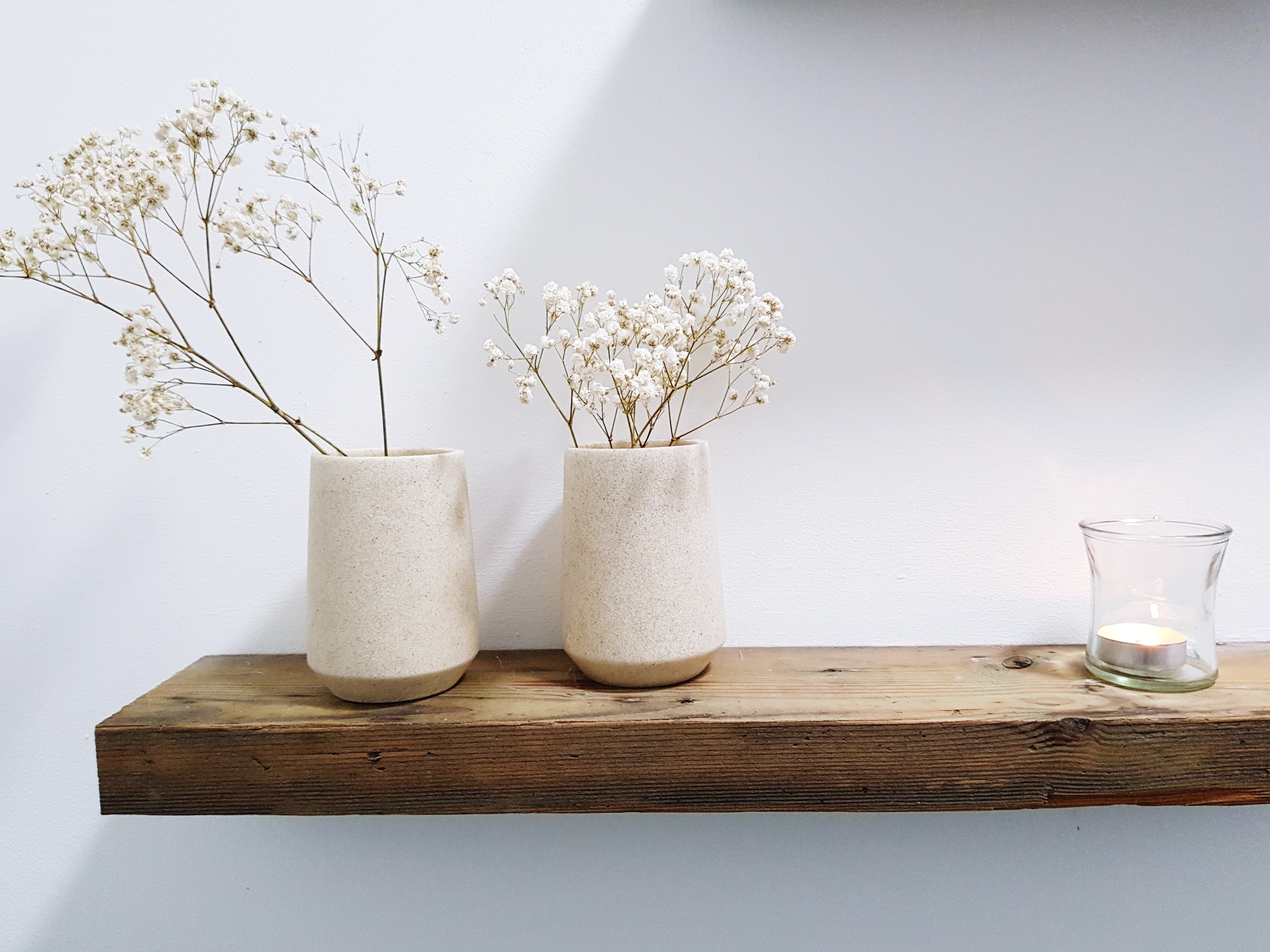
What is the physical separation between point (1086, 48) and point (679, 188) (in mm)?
392

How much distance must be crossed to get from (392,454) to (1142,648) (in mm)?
646

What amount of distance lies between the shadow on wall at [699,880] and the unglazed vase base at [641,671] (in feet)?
0.60

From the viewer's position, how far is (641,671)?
564mm

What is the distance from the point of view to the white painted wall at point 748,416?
2.15ft

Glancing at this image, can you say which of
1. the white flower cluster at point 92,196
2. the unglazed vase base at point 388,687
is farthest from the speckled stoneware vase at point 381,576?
the white flower cluster at point 92,196

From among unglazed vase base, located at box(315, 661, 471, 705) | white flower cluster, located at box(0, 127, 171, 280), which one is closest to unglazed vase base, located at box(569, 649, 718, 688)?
unglazed vase base, located at box(315, 661, 471, 705)

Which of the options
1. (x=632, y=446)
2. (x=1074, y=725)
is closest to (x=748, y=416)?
(x=632, y=446)

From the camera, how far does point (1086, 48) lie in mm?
657

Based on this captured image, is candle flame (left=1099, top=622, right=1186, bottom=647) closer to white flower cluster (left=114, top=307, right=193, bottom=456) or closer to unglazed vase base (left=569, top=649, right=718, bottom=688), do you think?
unglazed vase base (left=569, top=649, right=718, bottom=688)

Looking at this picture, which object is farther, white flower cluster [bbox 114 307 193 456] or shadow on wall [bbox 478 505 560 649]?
shadow on wall [bbox 478 505 560 649]

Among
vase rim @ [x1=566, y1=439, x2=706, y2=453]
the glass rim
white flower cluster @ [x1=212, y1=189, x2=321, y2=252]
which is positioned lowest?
the glass rim

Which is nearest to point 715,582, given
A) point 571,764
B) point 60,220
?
point 571,764

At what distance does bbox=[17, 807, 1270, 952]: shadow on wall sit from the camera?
68cm

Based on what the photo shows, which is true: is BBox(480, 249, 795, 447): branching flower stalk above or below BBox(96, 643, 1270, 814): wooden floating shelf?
above
